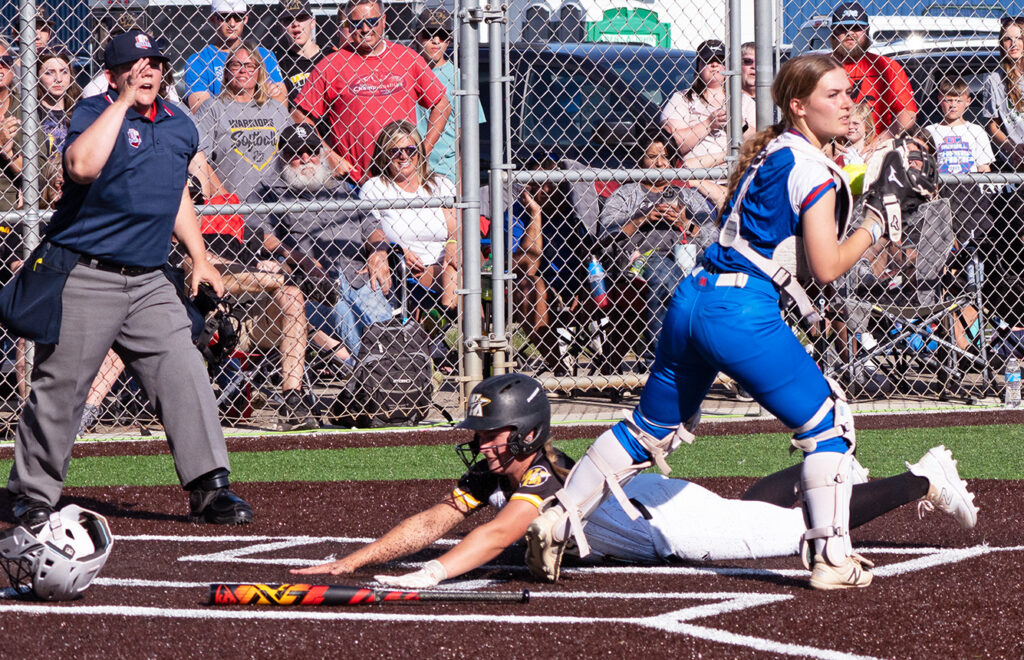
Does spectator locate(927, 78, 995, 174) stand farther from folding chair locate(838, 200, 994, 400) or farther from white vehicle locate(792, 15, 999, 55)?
white vehicle locate(792, 15, 999, 55)

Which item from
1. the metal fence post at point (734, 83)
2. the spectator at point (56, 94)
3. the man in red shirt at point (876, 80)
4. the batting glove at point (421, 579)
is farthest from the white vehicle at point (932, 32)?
the batting glove at point (421, 579)

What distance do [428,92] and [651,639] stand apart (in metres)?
6.36

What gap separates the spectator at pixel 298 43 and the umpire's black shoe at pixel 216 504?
4.23 metres

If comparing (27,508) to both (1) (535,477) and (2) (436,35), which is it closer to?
(1) (535,477)

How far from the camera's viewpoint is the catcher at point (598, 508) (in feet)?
15.3

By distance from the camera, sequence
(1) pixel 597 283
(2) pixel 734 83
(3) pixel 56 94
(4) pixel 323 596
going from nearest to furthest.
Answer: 1. (4) pixel 323 596
2. (2) pixel 734 83
3. (3) pixel 56 94
4. (1) pixel 597 283

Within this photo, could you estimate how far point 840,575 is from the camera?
4.39 m

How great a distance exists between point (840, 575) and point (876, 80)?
6.24 meters

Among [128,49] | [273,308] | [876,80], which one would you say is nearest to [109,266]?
[128,49]

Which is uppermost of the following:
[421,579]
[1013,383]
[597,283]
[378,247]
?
[421,579]

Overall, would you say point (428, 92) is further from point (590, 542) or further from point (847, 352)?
point (590, 542)

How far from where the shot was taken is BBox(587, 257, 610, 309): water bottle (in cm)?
1003

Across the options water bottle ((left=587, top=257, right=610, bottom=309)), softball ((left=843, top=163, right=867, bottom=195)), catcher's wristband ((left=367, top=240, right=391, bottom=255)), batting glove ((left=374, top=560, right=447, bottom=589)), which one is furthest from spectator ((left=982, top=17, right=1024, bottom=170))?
batting glove ((left=374, top=560, right=447, bottom=589))

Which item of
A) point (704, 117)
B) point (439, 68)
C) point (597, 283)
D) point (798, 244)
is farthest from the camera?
point (439, 68)
